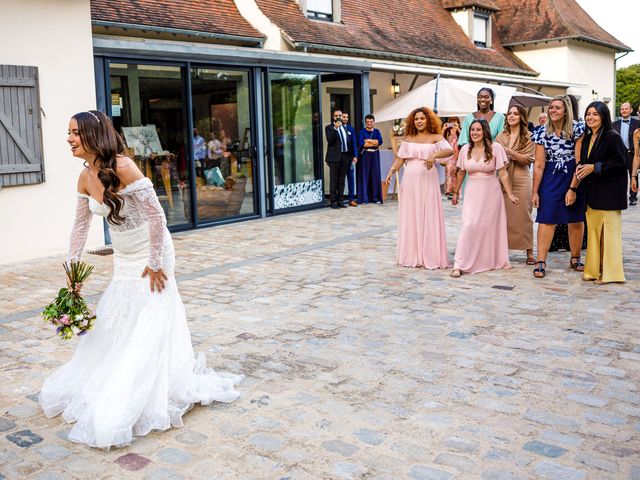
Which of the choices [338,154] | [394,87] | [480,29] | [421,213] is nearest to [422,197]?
[421,213]

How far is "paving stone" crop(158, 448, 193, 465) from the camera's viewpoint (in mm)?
3599

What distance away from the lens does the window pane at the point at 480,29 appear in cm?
2594

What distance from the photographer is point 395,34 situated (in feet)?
69.7

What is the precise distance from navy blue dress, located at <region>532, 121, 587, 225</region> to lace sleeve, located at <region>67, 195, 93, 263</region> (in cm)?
527

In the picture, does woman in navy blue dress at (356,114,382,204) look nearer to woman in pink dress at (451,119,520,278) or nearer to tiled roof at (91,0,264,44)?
tiled roof at (91,0,264,44)

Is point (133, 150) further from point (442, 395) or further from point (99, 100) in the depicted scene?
point (442, 395)

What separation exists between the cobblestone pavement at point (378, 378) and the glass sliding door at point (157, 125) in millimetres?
3299

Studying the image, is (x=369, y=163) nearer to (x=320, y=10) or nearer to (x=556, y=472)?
(x=320, y=10)

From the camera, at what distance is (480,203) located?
8125 mm

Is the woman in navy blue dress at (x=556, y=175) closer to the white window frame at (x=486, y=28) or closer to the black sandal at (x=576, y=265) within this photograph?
the black sandal at (x=576, y=265)

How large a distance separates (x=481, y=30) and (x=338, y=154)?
45.7ft

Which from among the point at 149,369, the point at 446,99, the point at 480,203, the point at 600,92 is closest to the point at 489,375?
the point at 149,369

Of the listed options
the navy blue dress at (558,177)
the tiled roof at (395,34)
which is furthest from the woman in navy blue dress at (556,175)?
the tiled roof at (395,34)

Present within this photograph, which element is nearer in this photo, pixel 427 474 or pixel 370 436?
pixel 427 474
